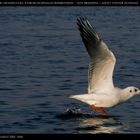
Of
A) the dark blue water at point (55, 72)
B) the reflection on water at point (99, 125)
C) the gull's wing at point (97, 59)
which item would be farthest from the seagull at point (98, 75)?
the dark blue water at point (55, 72)

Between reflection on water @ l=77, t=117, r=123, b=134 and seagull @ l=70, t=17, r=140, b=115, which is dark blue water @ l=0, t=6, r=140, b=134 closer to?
reflection on water @ l=77, t=117, r=123, b=134

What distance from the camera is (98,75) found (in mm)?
18094

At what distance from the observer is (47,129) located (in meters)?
17.7

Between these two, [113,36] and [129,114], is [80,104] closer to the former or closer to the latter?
[129,114]

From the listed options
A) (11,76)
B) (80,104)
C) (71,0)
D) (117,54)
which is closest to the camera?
(80,104)

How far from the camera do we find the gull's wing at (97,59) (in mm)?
17453

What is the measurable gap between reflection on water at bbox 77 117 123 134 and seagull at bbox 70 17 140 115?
0.38 m

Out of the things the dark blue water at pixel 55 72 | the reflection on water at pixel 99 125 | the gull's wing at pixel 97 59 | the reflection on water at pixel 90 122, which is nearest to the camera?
the gull's wing at pixel 97 59

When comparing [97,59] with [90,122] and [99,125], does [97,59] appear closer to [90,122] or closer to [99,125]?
[99,125]

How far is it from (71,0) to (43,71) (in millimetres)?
3623

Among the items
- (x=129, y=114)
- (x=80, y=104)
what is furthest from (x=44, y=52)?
(x=129, y=114)

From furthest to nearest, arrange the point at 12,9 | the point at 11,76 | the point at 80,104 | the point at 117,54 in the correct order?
the point at 12,9, the point at 117,54, the point at 11,76, the point at 80,104

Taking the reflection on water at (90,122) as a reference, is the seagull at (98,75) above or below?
above

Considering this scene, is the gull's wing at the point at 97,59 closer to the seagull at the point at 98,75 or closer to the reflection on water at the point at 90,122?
the seagull at the point at 98,75
